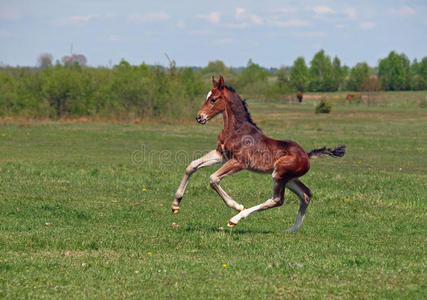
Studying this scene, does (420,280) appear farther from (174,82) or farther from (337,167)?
(174,82)

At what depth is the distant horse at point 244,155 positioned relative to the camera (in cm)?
1067

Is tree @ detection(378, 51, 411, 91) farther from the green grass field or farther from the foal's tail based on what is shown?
the foal's tail

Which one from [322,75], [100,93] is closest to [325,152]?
[100,93]

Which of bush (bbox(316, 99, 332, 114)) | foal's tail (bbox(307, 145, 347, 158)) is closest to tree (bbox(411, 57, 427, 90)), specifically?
bush (bbox(316, 99, 332, 114))

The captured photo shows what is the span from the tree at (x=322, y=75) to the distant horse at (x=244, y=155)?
130 metres

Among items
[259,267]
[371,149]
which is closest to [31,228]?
[259,267]

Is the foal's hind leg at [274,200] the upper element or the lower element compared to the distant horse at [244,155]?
lower

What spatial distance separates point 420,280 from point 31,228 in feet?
22.3

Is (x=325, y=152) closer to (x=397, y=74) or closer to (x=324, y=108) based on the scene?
(x=324, y=108)

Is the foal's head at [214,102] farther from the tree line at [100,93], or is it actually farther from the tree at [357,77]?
the tree at [357,77]

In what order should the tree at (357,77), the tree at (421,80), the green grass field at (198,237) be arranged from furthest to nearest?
the tree at (357,77) → the tree at (421,80) → the green grass field at (198,237)

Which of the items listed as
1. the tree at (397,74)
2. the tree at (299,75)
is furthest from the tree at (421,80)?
the tree at (299,75)

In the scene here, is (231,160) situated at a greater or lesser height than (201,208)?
greater

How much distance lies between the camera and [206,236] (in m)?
10.7
